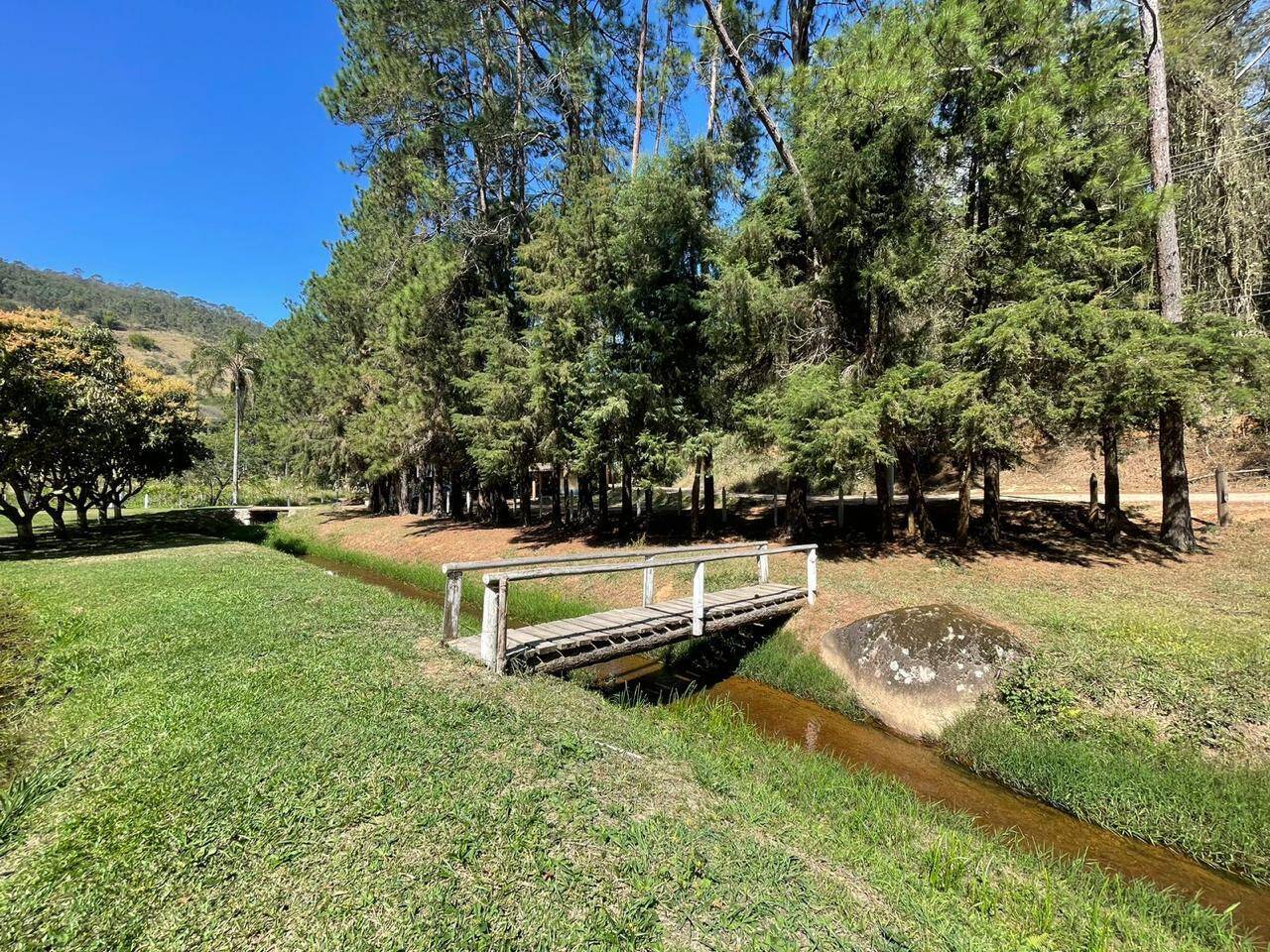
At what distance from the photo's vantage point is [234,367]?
141ft

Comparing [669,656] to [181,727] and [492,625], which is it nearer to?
[492,625]

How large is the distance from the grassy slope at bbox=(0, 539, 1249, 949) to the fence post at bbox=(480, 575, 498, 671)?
0.80 feet

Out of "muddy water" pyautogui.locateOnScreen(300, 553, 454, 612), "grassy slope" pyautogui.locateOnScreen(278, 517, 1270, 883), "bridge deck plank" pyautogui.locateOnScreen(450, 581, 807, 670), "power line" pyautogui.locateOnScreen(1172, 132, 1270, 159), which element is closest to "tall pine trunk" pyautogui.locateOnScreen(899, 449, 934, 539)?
"grassy slope" pyautogui.locateOnScreen(278, 517, 1270, 883)

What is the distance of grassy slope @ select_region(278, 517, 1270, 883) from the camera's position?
5.07 m

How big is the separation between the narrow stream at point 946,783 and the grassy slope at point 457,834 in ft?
2.38

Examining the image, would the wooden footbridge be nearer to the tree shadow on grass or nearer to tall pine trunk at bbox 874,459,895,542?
tall pine trunk at bbox 874,459,895,542

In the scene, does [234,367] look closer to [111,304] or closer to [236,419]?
[236,419]

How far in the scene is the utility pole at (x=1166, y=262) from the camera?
37.4 feet

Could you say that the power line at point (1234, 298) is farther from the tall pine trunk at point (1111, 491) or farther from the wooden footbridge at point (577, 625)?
the wooden footbridge at point (577, 625)

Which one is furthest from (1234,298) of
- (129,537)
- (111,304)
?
(111,304)

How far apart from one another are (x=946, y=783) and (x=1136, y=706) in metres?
2.45

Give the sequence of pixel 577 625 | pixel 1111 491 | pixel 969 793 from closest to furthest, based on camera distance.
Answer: pixel 969 793 < pixel 577 625 < pixel 1111 491

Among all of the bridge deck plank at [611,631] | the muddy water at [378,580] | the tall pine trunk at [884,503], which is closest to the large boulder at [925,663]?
the bridge deck plank at [611,631]

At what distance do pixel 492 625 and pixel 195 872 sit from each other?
11.0ft
